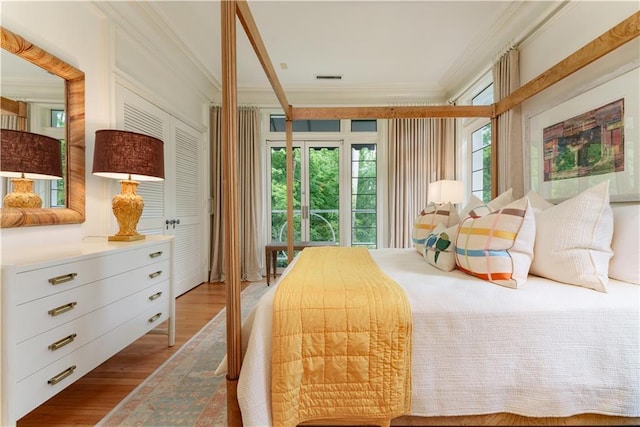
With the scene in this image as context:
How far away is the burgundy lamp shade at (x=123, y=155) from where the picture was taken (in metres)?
1.83

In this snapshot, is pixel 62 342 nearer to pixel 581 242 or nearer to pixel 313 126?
pixel 581 242

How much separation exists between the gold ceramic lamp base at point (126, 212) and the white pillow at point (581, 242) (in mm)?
2392

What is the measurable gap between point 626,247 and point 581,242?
19 cm

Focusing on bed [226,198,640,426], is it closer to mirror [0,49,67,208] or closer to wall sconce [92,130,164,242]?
wall sconce [92,130,164,242]

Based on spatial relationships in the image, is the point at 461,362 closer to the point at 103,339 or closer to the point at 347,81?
the point at 103,339

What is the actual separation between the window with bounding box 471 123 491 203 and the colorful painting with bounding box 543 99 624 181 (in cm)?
101

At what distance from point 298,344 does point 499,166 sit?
251 cm

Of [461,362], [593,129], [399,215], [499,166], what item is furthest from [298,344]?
[399,215]

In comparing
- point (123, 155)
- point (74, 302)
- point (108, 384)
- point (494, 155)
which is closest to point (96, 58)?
point (123, 155)

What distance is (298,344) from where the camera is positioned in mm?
994

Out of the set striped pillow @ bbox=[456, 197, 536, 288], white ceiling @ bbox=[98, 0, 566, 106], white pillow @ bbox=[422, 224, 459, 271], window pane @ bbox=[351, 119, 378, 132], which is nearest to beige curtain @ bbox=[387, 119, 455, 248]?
window pane @ bbox=[351, 119, 378, 132]

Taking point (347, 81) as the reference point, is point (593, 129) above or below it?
below

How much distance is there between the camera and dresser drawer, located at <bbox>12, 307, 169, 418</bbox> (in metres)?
1.08

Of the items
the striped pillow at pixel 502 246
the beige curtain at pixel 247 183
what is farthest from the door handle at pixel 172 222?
the striped pillow at pixel 502 246
